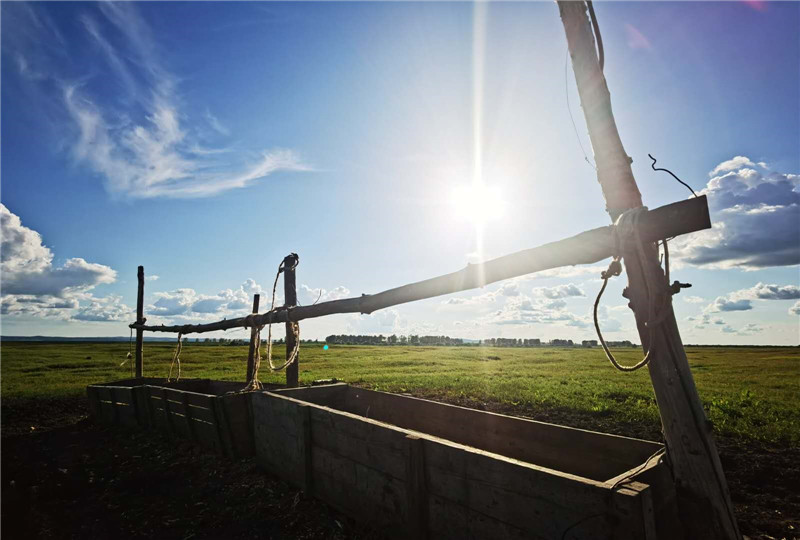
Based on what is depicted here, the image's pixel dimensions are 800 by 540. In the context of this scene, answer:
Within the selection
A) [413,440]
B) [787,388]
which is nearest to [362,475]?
[413,440]

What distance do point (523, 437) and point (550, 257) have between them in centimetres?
244

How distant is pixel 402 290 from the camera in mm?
5043

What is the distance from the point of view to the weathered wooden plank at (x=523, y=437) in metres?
3.66

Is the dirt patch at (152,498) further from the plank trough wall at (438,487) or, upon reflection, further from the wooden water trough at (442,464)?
the plank trough wall at (438,487)

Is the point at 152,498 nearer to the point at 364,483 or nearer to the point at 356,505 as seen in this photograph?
the point at 356,505

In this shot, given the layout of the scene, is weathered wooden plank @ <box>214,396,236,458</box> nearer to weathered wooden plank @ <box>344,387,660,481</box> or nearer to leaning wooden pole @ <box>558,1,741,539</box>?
weathered wooden plank @ <box>344,387,660,481</box>

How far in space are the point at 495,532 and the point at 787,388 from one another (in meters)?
20.7

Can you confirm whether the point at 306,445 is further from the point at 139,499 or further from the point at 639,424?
the point at 639,424

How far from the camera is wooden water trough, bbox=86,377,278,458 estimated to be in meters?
6.21

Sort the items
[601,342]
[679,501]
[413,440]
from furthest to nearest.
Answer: [413,440], [601,342], [679,501]

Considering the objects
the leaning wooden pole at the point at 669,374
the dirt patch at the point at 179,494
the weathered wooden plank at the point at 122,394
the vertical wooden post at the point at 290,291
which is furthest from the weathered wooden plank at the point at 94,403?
the leaning wooden pole at the point at 669,374

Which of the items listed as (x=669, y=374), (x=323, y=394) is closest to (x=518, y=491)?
(x=669, y=374)

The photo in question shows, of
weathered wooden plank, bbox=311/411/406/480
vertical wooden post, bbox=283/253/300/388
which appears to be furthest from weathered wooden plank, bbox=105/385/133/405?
weathered wooden plank, bbox=311/411/406/480

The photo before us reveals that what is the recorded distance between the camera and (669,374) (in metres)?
2.62
